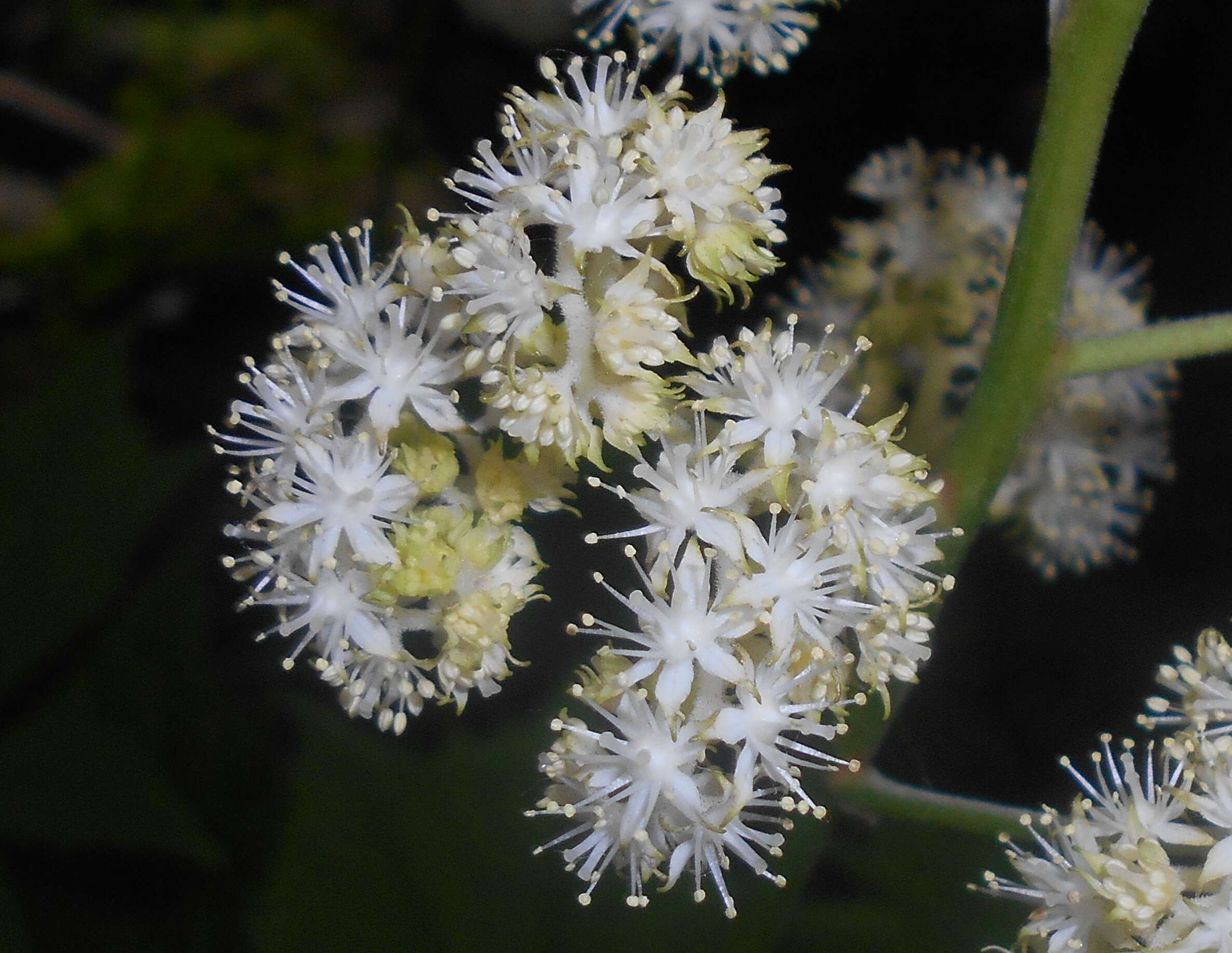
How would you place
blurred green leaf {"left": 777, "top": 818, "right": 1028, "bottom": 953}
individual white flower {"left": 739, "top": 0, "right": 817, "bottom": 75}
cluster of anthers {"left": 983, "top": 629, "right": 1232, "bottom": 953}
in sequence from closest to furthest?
cluster of anthers {"left": 983, "top": 629, "right": 1232, "bottom": 953} < individual white flower {"left": 739, "top": 0, "right": 817, "bottom": 75} < blurred green leaf {"left": 777, "top": 818, "right": 1028, "bottom": 953}

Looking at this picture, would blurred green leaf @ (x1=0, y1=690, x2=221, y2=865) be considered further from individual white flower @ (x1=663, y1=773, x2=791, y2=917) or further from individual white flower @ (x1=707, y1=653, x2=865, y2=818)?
individual white flower @ (x1=707, y1=653, x2=865, y2=818)

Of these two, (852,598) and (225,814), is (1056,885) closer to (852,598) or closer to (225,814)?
(852,598)

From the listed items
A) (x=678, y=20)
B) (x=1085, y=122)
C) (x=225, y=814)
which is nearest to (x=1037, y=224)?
(x=1085, y=122)

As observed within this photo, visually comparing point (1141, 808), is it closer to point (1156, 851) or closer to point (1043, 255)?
point (1156, 851)

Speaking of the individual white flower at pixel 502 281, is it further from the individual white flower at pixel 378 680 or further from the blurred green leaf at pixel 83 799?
the blurred green leaf at pixel 83 799

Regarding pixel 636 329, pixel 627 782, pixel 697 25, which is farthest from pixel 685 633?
pixel 697 25

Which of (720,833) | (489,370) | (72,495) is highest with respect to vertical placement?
(489,370)

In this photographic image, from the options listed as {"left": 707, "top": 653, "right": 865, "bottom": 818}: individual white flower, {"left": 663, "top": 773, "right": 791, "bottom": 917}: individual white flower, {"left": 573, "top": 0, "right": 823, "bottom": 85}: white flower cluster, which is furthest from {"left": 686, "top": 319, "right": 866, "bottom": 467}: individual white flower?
{"left": 573, "top": 0, "right": 823, "bottom": 85}: white flower cluster
